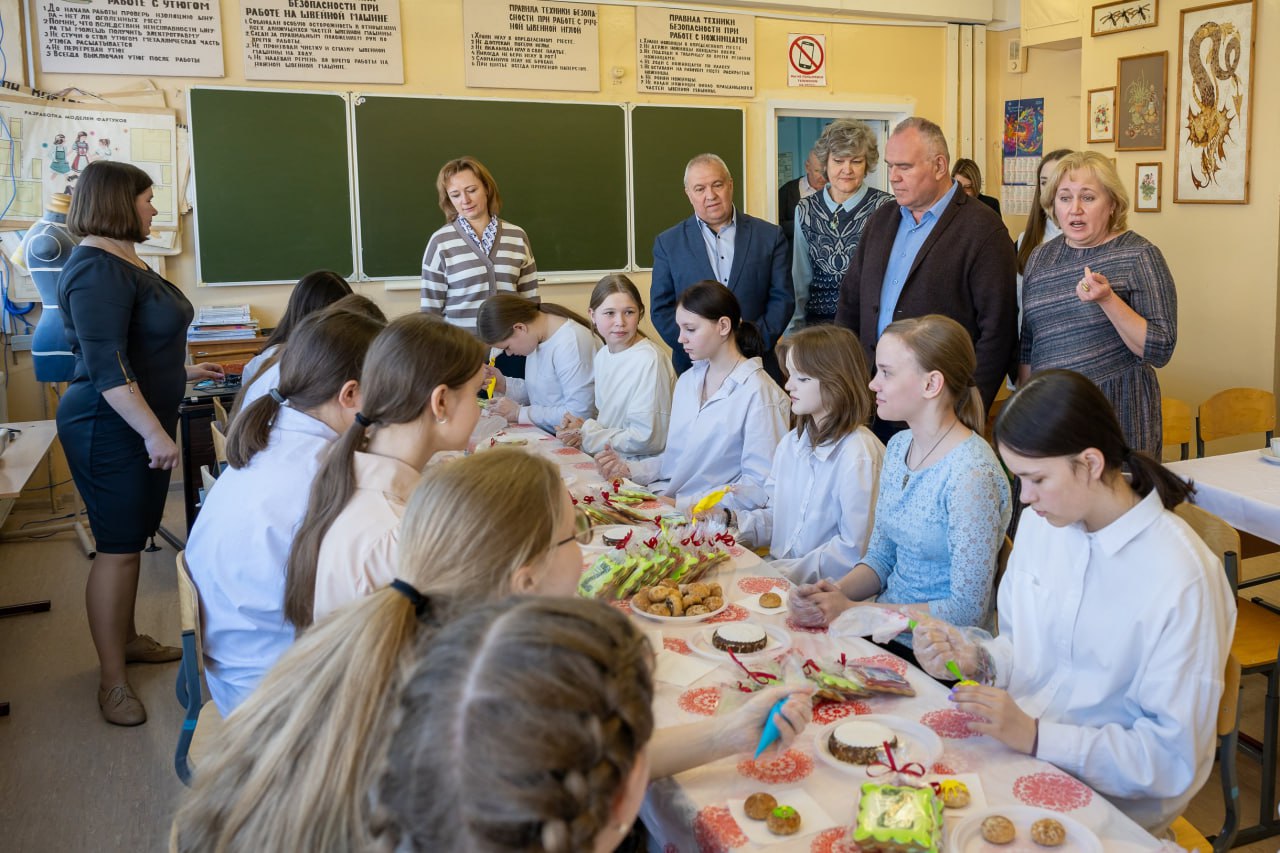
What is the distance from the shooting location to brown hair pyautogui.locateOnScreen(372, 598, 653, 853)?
0.75 metres

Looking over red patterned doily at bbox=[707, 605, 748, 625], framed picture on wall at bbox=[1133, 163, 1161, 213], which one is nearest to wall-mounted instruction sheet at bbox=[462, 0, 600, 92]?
framed picture on wall at bbox=[1133, 163, 1161, 213]

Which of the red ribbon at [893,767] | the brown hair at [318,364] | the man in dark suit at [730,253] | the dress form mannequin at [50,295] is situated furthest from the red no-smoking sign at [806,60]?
the red ribbon at [893,767]

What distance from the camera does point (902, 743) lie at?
4.76 feet

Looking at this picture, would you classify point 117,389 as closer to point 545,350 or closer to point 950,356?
point 545,350

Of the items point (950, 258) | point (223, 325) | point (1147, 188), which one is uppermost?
point (1147, 188)

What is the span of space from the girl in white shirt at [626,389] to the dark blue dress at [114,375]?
55.2 inches

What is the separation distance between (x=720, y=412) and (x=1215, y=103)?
348 cm

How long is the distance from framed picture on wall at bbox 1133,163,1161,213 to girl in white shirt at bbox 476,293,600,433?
127 inches

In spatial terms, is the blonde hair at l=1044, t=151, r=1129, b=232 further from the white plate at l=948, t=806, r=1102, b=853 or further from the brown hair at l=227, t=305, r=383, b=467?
the white plate at l=948, t=806, r=1102, b=853

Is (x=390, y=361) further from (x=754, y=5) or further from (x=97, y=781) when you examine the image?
(x=754, y=5)

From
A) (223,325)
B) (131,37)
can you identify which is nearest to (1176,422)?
(223,325)

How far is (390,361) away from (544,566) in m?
0.69

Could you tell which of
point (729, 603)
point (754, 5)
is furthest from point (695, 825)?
point (754, 5)

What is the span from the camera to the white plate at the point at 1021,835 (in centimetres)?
120
